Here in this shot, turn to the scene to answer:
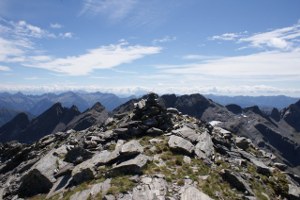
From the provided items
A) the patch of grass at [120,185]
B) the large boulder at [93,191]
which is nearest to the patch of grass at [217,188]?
the patch of grass at [120,185]

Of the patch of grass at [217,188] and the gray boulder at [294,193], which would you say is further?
the gray boulder at [294,193]

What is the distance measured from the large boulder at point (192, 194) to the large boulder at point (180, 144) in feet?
32.6

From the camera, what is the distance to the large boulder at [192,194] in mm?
29188

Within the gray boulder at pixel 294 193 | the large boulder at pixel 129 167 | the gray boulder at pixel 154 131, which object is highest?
the gray boulder at pixel 154 131

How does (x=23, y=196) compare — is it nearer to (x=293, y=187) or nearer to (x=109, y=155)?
(x=109, y=155)

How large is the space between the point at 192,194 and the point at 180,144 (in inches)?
484

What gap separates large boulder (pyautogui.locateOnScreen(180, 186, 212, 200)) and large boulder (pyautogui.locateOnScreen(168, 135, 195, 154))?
9943 mm

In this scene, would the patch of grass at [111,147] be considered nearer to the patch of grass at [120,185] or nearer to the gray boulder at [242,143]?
the patch of grass at [120,185]

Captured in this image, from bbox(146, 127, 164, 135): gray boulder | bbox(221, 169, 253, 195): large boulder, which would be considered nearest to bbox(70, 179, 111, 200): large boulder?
bbox(221, 169, 253, 195): large boulder

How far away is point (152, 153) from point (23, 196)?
52.7 feet

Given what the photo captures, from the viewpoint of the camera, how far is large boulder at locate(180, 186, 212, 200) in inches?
1149

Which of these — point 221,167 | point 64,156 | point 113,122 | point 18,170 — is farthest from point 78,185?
point 113,122

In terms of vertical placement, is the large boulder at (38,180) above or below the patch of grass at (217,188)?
below

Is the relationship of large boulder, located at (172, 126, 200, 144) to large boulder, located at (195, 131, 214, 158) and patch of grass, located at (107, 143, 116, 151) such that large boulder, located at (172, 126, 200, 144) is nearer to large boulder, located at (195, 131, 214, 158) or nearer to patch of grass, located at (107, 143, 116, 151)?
large boulder, located at (195, 131, 214, 158)
